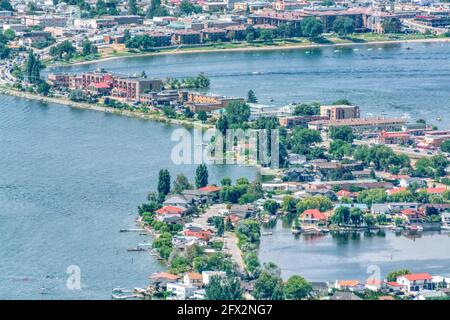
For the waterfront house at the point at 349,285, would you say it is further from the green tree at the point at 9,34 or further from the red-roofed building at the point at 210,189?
the green tree at the point at 9,34

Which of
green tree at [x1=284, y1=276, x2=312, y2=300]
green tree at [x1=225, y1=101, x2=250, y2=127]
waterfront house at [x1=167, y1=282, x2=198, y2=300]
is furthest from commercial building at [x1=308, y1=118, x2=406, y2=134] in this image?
green tree at [x1=284, y1=276, x2=312, y2=300]

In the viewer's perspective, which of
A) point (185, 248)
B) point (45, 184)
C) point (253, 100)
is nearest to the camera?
point (185, 248)

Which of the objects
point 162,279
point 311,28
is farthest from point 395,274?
point 311,28

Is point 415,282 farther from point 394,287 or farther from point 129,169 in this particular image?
point 129,169

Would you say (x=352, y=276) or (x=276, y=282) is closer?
(x=276, y=282)

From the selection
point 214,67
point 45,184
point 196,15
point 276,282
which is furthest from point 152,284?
point 196,15

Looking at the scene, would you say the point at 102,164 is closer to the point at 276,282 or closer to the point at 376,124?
the point at 376,124

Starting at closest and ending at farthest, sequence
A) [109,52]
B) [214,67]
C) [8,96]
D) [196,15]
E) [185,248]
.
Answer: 1. [185,248]
2. [8,96]
3. [214,67]
4. [109,52]
5. [196,15]

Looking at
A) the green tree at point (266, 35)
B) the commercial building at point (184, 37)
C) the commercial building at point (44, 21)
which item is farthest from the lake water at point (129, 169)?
the commercial building at point (44, 21)

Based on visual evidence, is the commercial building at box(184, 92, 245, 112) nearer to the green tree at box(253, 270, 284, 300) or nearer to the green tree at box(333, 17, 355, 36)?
the green tree at box(333, 17, 355, 36)
